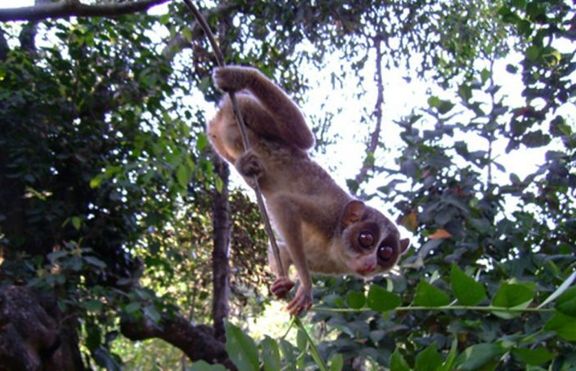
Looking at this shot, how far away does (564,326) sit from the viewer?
96 centimetres

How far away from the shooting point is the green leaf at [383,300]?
45.9 inches

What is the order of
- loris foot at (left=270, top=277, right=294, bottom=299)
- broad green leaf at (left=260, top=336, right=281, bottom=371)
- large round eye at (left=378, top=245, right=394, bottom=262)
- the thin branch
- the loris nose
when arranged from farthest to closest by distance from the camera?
the thin branch < large round eye at (left=378, top=245, right=394, bottom=262) < the loris nose < loris foot at (left=270, top=277, right=294, bottom=299) < broad green leaf at (left=260, top=336, right=281, bottom=371)

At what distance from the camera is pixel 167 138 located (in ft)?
13.8

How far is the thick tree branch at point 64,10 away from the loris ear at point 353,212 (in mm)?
969

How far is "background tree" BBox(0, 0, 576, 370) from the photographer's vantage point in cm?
204

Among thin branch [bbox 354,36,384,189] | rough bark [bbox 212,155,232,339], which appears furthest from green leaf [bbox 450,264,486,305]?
thin branch [bbox 354,36,384,189]

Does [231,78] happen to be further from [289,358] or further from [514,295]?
[514,295]

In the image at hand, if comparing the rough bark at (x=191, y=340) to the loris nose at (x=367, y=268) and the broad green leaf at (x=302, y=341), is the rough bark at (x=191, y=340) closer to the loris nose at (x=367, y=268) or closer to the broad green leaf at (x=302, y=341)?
the loris nose at (x=367, y=268)

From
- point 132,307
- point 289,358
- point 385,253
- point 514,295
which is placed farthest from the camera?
point 132,307

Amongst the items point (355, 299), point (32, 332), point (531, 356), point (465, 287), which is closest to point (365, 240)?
point (355, 299)

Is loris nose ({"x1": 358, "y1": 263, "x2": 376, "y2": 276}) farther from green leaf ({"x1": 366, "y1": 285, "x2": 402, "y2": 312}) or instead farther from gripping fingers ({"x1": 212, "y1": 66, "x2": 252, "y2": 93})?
green leaf ({"x1": 366, "y1": 285, "x2": 402, "y2": 312})

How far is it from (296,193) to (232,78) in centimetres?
47

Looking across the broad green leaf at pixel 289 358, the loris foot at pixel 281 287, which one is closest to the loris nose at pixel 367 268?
the loris foot at pixel 281 287

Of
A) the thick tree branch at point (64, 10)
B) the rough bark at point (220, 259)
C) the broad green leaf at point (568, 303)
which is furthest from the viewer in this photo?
the rough bark at point (220, 259)
